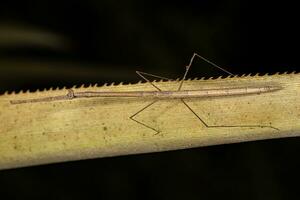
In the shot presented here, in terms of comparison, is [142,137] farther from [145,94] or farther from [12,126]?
[12,126]

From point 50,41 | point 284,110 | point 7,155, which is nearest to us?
point 7,155

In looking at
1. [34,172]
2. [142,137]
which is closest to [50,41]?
[34,172]

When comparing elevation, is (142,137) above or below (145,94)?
below

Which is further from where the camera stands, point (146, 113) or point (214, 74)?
point (214, 74)

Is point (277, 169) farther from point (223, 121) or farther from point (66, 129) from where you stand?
point (66, 129)

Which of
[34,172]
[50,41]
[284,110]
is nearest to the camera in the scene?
[284,110]

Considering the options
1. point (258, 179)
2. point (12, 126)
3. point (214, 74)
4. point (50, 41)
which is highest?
point (50, 41)

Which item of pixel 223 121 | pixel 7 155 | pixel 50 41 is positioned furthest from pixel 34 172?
pixel 223 121

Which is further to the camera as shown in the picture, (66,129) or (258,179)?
(258,179)

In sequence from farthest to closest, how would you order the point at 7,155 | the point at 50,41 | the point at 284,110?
the point at 50,41, the point at 284,110, the point at 7,155
